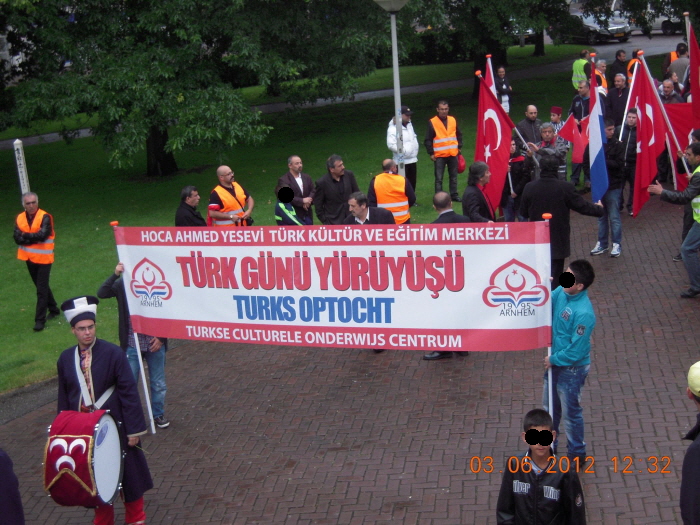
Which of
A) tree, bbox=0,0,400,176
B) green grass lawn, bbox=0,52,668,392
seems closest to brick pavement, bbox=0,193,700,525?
green grass lawn, bbox=0,52,668,392

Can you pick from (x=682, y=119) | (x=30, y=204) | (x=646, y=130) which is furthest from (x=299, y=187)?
(x=682, y=119)

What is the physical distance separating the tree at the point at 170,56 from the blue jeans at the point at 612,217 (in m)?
7.35

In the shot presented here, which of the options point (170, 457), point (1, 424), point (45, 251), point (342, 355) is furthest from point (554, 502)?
point (45, 251)

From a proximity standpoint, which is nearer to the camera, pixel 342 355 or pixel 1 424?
pixel 1 424

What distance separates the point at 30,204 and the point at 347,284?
219 inches

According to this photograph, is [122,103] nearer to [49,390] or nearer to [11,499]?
[49,390]

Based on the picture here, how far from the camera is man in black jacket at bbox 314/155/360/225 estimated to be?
1067 cm

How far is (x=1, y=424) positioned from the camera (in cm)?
818

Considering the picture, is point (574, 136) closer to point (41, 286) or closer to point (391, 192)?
point (391, 192)

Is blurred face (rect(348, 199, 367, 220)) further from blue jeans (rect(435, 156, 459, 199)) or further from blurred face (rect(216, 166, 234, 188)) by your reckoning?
blue jeans (rect(435, 156, 459, 199))

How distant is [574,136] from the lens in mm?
12414

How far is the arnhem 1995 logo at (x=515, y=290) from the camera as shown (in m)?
6.13

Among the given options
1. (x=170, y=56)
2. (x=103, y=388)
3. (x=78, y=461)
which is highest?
(x=170, y=56)

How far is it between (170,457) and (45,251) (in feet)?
14.9
